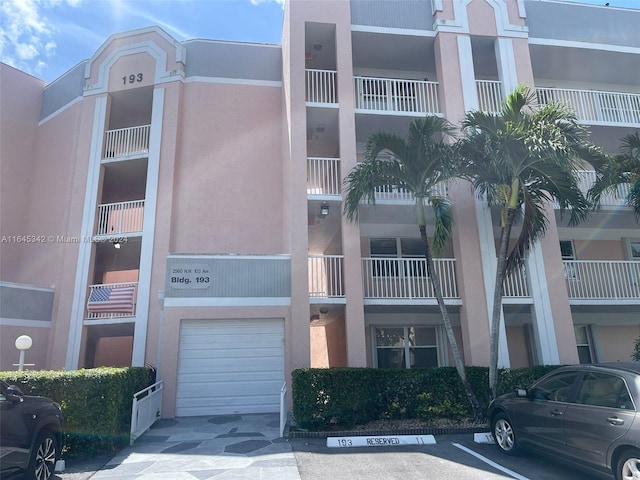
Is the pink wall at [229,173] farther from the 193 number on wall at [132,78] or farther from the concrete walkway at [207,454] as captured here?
the concrete walkway at [207,454]

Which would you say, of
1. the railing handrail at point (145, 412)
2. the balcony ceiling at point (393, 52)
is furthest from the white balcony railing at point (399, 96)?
the railing handrail at point (145, 412)

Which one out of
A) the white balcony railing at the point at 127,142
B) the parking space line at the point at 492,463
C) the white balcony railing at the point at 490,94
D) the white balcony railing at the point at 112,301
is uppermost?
the white balcony railing at the point at 490,94

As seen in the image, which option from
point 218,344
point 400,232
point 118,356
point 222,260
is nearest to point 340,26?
point 400,232

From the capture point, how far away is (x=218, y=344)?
39.2ft

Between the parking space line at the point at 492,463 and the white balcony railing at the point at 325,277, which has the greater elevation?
the white balcony railing at the point at 325,277

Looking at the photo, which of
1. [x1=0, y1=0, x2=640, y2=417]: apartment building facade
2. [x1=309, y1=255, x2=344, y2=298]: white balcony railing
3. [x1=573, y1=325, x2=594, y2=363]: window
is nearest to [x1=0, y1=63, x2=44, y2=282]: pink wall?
[x1=0, y1=0, x2=640, y2=417]: apartment building facade

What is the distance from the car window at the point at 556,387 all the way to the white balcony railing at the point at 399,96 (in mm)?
9046

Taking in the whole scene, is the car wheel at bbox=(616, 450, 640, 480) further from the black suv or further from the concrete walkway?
the black suv

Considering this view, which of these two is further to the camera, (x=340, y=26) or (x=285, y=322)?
(x=340, y=26)

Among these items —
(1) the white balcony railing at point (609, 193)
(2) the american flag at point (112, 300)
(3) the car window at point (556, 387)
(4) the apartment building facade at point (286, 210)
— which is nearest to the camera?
(3) the car window at point (556, 387)

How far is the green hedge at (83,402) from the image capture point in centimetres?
750

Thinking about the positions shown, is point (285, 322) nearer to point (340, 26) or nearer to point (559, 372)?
point (559, 372)

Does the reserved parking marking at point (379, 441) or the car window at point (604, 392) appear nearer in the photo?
the car window at point (604, 392)

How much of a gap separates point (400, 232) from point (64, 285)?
1066 cm
